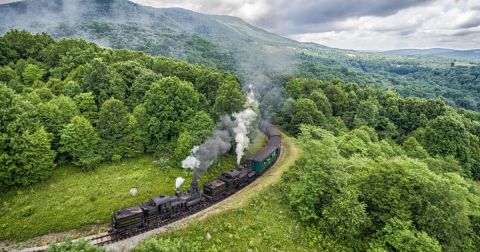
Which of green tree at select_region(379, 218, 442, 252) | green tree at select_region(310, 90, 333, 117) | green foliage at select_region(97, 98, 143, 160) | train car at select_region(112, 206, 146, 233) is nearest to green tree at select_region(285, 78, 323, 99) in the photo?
green tree at select_region(310, 90, 333, 117)

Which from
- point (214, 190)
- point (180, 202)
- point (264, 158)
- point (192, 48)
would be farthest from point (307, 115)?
point (192, 48)

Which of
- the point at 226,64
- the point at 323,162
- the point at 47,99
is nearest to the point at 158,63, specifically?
the point at 47,99

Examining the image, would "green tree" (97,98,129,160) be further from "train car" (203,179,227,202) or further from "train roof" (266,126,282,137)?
"train roof" (266,126,282,137)

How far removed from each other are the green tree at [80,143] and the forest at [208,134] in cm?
12

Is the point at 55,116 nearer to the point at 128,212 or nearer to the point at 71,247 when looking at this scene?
the point at 128,212

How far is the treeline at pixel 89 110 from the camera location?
98.1ft

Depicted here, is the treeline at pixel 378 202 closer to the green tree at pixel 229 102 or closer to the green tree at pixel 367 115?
the green tree at pixel 229 102

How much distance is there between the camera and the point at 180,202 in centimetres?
2653

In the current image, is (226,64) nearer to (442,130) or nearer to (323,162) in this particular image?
(442,130)

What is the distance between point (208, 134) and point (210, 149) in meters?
3.68

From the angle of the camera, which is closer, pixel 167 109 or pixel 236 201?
pixel 236 201

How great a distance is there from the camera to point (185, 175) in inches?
1384

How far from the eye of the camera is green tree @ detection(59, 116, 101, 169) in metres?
33.1

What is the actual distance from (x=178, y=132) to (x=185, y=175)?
6664 millimetres
